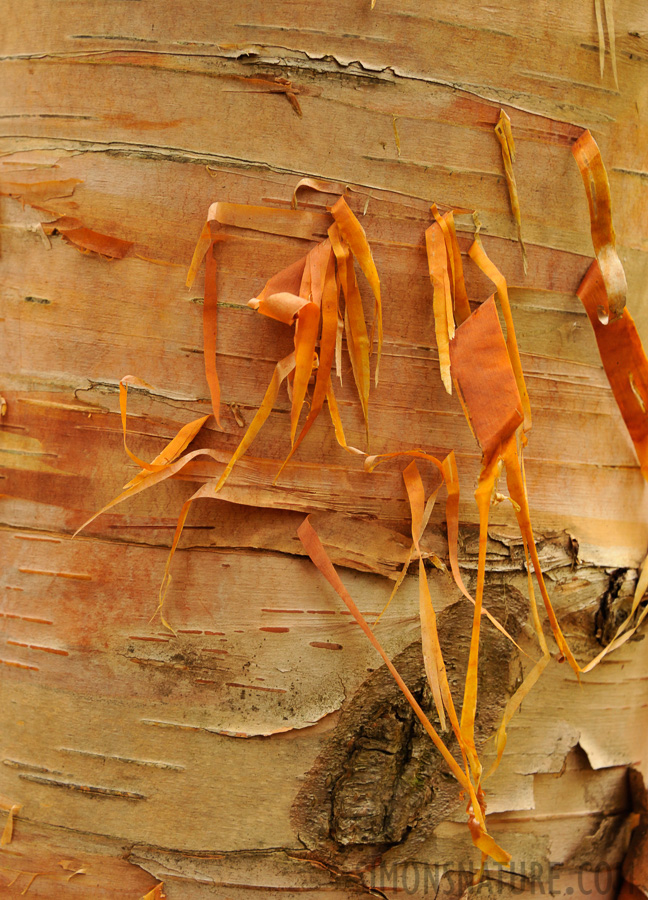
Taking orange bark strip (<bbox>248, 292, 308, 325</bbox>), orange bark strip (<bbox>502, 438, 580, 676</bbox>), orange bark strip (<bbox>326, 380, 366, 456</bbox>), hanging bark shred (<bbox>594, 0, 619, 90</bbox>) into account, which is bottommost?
orange bark strip (<bbox>502, 438, 580, 676</bbox>)

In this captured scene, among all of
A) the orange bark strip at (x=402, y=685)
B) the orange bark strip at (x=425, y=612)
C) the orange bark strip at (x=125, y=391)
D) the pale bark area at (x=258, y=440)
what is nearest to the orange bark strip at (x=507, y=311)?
the pale bark area at (x=258, y=440)

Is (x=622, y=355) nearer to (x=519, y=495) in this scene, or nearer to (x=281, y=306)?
(x=519, y=495)

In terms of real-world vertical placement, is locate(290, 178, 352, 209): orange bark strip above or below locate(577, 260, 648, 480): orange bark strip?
above

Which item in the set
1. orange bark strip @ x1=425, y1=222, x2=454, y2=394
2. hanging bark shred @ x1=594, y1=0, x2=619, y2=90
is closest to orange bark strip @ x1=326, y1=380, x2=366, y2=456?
orange bark strip @ x1=425, y1=222, x2=454, y2=394

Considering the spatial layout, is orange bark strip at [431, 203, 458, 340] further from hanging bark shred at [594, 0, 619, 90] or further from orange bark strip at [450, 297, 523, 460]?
hanging bark shred at [594, 0, 619, 90]

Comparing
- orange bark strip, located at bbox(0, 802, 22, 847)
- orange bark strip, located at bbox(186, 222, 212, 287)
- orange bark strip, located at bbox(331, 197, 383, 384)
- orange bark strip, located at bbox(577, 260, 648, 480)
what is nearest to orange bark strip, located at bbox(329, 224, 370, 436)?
orange bark strip, located at bbox(331, 197, 383, 384)

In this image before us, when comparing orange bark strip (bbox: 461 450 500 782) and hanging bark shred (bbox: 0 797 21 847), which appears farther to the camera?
hanging bark shred (bbox: 0 797 21 847)

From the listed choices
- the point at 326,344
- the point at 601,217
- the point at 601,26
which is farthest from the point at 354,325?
the point at 601,26
